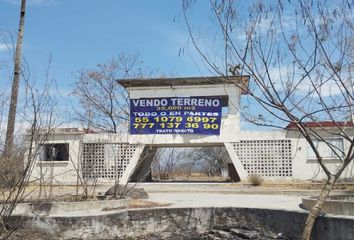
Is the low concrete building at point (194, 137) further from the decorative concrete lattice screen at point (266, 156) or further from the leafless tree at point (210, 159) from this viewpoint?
the leafless tree at point (210, 159)

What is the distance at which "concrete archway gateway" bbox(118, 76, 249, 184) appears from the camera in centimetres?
3133

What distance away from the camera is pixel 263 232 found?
12070 mm

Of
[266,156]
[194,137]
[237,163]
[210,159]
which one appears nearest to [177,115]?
[194,137]

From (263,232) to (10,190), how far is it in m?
6.41

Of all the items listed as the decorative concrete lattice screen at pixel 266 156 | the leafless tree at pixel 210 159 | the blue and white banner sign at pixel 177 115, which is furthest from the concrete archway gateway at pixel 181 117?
the leafless tree at pixel 210 159

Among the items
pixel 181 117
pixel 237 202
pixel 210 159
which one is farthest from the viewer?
pixel 210 159

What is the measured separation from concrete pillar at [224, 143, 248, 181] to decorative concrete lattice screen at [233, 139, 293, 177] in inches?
7.4

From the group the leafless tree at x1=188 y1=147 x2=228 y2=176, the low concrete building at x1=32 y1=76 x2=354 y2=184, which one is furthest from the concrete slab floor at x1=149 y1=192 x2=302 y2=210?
the leafless tree at x1=188 y1=147 x2=228 y2=176

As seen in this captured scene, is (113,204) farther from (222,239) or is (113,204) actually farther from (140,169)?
(140,169)

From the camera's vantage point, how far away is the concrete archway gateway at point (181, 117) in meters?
31.3

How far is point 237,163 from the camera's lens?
102ft

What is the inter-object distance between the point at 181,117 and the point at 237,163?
14.7ft

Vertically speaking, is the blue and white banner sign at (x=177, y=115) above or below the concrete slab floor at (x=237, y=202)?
above

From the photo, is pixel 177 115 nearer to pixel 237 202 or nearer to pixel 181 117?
pixel 181 117
